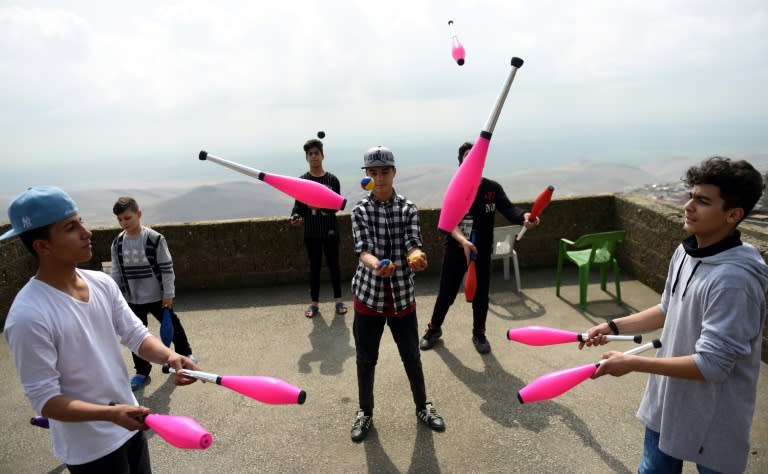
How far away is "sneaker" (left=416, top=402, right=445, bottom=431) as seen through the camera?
3449mm

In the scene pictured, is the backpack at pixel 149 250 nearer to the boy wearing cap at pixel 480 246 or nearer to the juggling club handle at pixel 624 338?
the boy wearing cap at pixel 480 246

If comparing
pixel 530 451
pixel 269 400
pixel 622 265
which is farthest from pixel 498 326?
pixel 269 400

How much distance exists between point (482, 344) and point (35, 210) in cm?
372

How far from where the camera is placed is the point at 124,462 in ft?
6.68

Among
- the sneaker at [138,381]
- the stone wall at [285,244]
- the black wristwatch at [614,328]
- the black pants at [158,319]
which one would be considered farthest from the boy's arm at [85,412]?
the stone wall at [285,244]

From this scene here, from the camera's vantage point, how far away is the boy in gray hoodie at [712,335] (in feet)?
5.94

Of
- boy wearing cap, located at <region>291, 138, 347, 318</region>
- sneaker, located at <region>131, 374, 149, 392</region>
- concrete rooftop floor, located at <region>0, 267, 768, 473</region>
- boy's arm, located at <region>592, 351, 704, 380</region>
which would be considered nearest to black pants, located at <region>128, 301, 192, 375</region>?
sneaker, located at <region>131, 374, 149, 392</region>

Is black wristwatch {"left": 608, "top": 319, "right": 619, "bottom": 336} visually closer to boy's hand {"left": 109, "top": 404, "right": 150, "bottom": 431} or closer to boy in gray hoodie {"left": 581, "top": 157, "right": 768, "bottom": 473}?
boy in gray hoodie {"left": 581, "top": 157, "right": 768, "bottom": 473}

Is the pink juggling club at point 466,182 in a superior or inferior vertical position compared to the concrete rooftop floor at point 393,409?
superior

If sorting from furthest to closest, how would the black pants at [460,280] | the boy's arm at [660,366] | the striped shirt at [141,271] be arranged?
1. the black pants at [460,280]
2. the striped shirt at [141,271]
3. the boy's arm at [660,366]

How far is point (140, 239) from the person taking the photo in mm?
3961

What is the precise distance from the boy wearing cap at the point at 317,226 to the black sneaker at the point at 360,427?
6.89ft

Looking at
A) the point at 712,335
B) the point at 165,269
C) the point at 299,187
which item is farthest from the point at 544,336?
the point at 165,269

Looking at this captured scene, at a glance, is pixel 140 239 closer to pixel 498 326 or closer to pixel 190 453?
pixel 190 453
